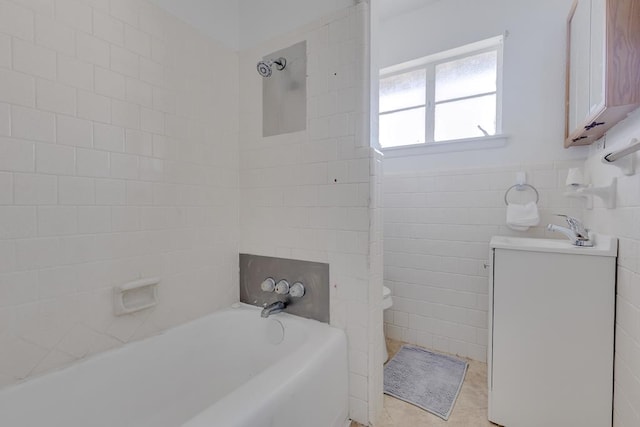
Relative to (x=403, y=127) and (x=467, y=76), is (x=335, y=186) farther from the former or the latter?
(x=467, y=76)

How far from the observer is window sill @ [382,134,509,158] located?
1991 mm

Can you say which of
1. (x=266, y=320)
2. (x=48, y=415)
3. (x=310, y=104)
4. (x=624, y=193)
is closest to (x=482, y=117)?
(x=624, y=193)

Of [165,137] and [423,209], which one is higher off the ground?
[165,137]

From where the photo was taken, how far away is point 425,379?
5.99 ft

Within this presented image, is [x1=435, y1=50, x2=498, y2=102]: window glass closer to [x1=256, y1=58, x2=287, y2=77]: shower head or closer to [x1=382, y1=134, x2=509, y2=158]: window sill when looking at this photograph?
[x1=382, y1=134, x2=509, y2=158]: window sill

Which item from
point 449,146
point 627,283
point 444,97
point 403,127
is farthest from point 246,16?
point 627,283

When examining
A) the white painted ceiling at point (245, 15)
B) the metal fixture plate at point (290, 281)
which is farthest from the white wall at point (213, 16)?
the metal fixture plate at point (290, 281)

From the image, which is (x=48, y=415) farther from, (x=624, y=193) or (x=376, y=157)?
(x=624, y=193)

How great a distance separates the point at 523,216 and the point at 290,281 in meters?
1.56

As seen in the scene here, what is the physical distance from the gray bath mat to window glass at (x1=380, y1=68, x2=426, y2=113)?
2024mm

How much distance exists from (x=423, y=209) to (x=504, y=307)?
979 mm

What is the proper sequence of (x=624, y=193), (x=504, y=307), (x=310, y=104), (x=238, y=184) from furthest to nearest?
(x=238, y=184) → (x=310, y=104) → (x=504, y=307) → (x=624, y=193)

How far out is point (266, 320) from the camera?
159 centimetres

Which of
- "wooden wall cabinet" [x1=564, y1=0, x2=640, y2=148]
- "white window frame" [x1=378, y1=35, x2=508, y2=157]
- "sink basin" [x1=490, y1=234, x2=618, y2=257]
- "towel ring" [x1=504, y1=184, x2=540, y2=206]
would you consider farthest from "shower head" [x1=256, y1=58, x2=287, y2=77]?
"towel ring" [x1=504, y1=184, x2=540, y2=206]
